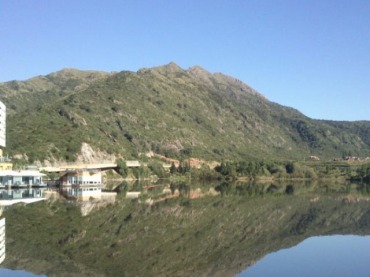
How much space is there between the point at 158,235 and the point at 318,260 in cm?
1001

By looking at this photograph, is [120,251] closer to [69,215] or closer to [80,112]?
[69,215]

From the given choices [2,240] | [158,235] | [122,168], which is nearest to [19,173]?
[122,168]

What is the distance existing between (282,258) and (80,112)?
11931cm

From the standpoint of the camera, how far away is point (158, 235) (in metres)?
31.8

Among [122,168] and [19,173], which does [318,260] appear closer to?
[19,173]

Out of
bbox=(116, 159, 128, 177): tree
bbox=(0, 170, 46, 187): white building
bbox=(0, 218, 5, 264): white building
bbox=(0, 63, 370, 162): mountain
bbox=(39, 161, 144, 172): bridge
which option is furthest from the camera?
bbox=(116, 159, 128, 177): tree

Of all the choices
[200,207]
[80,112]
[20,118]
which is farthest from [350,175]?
[200,207]

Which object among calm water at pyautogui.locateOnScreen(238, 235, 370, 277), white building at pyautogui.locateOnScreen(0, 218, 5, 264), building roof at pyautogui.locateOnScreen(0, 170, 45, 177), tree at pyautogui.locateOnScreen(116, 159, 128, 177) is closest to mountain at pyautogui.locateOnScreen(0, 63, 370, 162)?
tree at pyautogui.locateOnScreen(116, 159, 128, 177)

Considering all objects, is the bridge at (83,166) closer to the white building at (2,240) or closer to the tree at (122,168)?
the tree at (122,168)

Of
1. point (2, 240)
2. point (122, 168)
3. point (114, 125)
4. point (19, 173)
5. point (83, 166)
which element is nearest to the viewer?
point (2, 240)

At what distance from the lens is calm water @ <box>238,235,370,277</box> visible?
22.9 meters

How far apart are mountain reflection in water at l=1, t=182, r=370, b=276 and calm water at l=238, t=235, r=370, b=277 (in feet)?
2.78

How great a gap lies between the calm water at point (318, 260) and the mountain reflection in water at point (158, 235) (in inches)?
33.4

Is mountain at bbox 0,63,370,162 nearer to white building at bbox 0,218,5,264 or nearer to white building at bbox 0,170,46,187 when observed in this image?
white building at bbox 0,170,46,187
